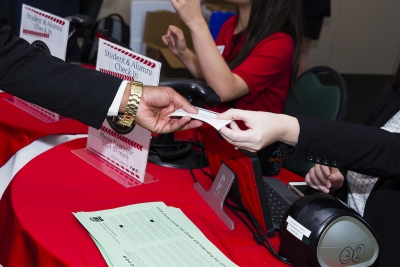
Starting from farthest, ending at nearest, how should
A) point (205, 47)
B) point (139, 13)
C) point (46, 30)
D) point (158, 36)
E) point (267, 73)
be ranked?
point (158, 36) < point (139, 13) < point (267, 73) < point (205, 47) < point (46, 30)

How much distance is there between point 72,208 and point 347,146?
25.7 inches

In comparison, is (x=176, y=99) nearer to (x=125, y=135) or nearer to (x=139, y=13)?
(x=125, y=135)

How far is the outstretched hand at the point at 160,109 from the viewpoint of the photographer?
128 centimetres

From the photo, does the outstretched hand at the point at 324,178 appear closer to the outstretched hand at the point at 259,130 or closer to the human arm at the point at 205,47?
the outstretched hand at the point at 259,130

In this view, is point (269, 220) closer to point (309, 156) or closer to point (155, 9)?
point (309, 156)

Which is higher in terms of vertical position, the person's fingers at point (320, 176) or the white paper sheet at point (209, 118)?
the white paper sheet at point (209, 118)

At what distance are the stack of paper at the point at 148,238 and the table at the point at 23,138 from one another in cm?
54

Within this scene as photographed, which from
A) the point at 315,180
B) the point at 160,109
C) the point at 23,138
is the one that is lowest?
the point at 23,138

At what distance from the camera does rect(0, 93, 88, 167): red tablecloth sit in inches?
61.9

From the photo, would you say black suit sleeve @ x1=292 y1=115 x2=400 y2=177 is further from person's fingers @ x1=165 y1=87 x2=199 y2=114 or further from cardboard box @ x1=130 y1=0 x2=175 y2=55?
cardboard box @ x1=130 y1=0 x2=175 y2=55

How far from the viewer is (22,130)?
1.58m

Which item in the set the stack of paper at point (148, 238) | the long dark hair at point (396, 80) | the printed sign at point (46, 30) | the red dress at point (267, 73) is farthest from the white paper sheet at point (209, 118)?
the red dress at point (267, 73)

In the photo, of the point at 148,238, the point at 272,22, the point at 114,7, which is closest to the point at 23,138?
the point at 148,238

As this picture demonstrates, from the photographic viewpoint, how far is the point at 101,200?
1.20 meters
